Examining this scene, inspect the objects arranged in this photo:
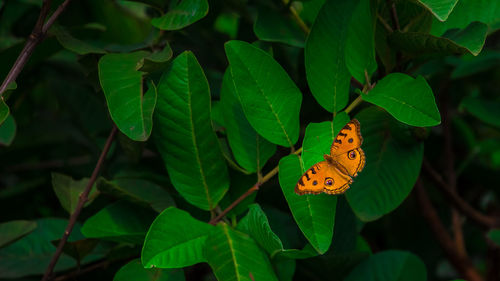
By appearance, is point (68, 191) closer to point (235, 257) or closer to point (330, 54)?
point (235, 257)

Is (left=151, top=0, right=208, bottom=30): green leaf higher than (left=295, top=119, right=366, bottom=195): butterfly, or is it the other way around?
(left=151, top=0, right=208, bottom=30): green leaf

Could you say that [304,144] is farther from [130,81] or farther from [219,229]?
[130,81]

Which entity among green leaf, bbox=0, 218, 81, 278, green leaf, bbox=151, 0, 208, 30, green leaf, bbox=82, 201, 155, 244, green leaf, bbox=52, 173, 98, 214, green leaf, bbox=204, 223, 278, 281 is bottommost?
green leaf, bbox=0, 218, 81, 278

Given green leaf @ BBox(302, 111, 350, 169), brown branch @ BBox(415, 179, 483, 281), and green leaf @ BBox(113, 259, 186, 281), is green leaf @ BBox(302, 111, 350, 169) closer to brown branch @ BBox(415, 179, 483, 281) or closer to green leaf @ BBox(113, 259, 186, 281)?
green leaf @ BBox(113, 259, 186, 281)

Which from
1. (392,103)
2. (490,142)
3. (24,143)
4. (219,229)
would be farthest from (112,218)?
(490,142)

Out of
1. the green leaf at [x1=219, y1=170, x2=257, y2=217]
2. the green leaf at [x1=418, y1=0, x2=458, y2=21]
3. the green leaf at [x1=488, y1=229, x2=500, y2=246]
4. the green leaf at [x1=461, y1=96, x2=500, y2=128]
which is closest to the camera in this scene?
the green leaf at [x1=418, y1=0, x2=458, y2=21]

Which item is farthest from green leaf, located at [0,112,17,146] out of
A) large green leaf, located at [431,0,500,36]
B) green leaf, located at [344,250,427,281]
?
large green leaf, located at [431,0,500,36]

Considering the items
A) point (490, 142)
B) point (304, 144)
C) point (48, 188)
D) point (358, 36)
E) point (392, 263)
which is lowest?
point (48, 188)
